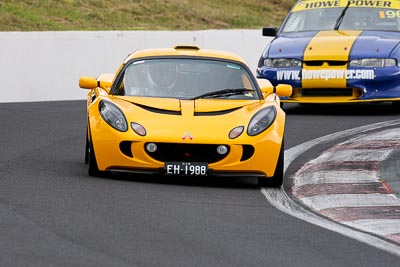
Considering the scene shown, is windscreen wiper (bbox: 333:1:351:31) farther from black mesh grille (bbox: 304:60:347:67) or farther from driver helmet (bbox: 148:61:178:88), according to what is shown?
driver helmet (bbox: 148:61:178:88)

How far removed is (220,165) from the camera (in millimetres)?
10258

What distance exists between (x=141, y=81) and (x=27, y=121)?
4.84 metres

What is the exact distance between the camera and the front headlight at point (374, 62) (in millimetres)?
16562

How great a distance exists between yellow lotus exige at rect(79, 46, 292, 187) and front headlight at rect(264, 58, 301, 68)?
18.6ft

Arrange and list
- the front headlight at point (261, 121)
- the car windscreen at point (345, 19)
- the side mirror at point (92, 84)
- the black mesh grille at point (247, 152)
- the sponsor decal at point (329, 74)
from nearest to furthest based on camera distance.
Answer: the black mesh grille at point (247, 152) → the front headlight at point (261, 121) → the side mirror at point (92, 84) → the sponsor decal at point (329, 74) → the car windscreen at point (345, 19)

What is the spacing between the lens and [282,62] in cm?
1692

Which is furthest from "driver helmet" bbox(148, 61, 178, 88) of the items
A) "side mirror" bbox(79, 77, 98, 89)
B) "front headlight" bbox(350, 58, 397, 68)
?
"front headlight" bbox(350, 58, 397, 68)

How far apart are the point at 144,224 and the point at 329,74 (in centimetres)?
886

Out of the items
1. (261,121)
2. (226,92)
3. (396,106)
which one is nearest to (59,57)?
(396,106)

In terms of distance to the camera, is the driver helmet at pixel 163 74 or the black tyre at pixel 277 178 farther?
the driver helmet at pixel 163 74

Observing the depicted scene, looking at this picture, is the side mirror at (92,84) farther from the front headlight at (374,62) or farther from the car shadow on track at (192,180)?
the front headlight at (374,62)

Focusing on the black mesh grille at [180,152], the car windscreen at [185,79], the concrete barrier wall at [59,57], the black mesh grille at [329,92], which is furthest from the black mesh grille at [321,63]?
the black mesh grille at [180,152]

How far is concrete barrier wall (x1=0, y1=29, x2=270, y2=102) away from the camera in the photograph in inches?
771

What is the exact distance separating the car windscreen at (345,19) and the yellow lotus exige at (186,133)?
697 cm
